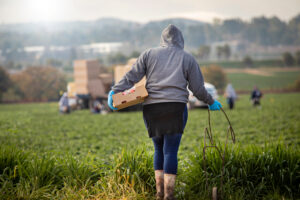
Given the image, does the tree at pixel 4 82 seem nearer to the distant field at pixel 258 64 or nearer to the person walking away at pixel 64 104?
the person walking away at pixel 64 104

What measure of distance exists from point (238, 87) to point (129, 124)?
54817mm

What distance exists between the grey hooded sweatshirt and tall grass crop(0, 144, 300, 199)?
941mm

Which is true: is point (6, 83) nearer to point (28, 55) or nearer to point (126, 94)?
point (126, 94)

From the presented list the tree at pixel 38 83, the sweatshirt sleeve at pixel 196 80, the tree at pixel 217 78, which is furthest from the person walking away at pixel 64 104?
the tree at pixel 217 78

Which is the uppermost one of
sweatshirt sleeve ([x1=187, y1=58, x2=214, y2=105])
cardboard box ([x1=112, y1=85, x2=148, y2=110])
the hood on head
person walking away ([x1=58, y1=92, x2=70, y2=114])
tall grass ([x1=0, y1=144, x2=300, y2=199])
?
the hood on head

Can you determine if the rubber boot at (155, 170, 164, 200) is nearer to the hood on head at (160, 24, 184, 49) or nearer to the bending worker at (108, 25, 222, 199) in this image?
the bending worker at (108, 25, 222, 199)

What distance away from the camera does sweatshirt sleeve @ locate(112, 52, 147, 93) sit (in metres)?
3.84

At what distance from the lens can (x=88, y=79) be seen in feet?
62.5

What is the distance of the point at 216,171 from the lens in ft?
14.3

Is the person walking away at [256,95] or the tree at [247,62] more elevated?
the tree at [247,62]

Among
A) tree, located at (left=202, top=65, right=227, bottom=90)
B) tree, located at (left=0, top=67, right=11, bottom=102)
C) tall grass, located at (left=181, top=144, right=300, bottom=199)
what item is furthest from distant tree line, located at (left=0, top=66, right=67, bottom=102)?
tall grass, located at (left=181, top=144, right=300, bottom=199)

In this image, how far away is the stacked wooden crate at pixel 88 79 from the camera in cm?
1877

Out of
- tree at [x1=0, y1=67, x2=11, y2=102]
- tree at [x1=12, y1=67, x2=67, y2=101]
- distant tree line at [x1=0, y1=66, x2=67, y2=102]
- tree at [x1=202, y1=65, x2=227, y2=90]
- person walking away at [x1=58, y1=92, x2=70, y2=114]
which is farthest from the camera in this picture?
tree at [x1=202, y1=65, x2=227, y2=90]

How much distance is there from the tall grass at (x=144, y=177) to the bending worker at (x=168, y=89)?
0.52 m
